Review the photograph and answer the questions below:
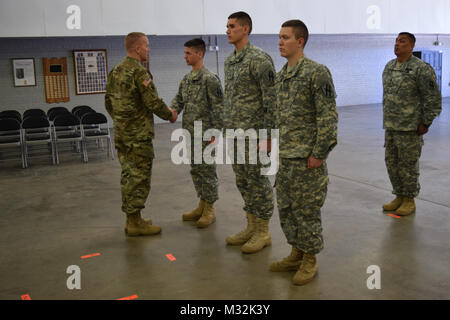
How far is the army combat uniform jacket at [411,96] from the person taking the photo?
4027 millimetres

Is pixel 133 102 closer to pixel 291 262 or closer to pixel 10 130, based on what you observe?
pixel 291 262

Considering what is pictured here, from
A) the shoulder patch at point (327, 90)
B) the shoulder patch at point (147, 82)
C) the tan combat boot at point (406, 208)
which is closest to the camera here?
the shoulder patch at point (327, 90)

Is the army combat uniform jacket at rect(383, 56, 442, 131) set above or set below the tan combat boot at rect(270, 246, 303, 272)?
above

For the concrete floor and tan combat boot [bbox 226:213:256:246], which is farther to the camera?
tan combat boot [bbox 226:213:256:246]

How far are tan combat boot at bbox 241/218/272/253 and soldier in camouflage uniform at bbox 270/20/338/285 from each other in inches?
22.8

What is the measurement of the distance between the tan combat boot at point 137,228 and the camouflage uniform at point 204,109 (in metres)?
0.57

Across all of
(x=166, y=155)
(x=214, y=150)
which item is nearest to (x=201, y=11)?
(x=166, y=155)

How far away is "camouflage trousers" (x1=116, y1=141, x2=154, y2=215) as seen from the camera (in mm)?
3840

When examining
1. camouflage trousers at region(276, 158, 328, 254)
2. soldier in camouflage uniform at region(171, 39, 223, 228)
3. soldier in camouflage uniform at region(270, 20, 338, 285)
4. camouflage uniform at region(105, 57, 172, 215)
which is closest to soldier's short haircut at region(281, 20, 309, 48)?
soldier in camouflage uniform at region(270, 20, 338, 285)

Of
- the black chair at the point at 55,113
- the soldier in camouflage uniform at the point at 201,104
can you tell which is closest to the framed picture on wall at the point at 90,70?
the black chair at the point at 55,113

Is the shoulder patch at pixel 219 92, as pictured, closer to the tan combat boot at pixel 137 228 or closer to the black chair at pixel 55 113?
the tan combat boot at pixel 137 228

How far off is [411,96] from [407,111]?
0.48 ft

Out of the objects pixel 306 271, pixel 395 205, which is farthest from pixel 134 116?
pixel 395 205

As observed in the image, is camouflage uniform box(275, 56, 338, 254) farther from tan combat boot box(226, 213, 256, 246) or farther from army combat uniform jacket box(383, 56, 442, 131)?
army combat uniform jacket box(383, 56, 442, 131)
